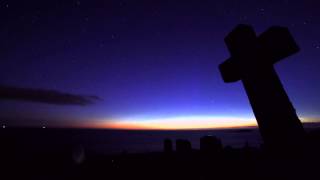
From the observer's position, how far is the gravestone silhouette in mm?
1527

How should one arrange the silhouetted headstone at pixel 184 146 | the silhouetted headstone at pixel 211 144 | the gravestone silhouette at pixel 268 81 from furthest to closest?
1. the silhouetted headstone at pixel 184 146
2. the silhouetted headstone at pixel 211 144
3. the gravestone silhouette at pixel 268 81

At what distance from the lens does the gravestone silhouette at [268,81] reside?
1527 millimetres

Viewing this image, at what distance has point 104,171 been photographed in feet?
25.7

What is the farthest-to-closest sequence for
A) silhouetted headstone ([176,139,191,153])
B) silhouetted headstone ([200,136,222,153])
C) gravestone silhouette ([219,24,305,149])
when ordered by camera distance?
silhouetted headstone ([176,139,191,153]), silhouetted headstone ([200,136,222,153]), gravestone silhouette ([219,24,305,149])

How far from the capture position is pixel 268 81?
5.51ft

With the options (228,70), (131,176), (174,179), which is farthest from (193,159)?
(228,70)

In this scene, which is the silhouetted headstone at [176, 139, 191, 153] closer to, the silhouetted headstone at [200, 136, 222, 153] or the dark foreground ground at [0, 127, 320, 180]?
the dark foreground ground at [0, 127, 320, 180]

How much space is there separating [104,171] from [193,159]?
3.25 metres

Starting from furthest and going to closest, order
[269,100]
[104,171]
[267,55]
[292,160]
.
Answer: [104,171]
[267,55]
[269,100]
[292,160]

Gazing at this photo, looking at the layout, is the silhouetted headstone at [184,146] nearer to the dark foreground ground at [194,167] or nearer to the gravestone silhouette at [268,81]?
the dark foreground ground at [194,167]

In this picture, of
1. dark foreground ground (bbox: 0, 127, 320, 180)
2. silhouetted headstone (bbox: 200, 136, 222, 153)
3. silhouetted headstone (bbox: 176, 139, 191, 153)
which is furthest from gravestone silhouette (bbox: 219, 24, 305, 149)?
silhouetted headstone (bbox: 176, 139, 191, 153)

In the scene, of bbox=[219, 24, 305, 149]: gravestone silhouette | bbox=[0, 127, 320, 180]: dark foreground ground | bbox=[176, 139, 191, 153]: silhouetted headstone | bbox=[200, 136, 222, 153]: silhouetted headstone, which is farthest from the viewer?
bbox=[176, 139, 191, 153]: silhouetted headstone

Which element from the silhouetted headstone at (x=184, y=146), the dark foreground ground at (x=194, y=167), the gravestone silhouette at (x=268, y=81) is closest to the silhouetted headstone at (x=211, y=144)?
the dark foreground ground at (x=194, y=167)

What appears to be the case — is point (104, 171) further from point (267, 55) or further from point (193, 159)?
point (267, 55)
